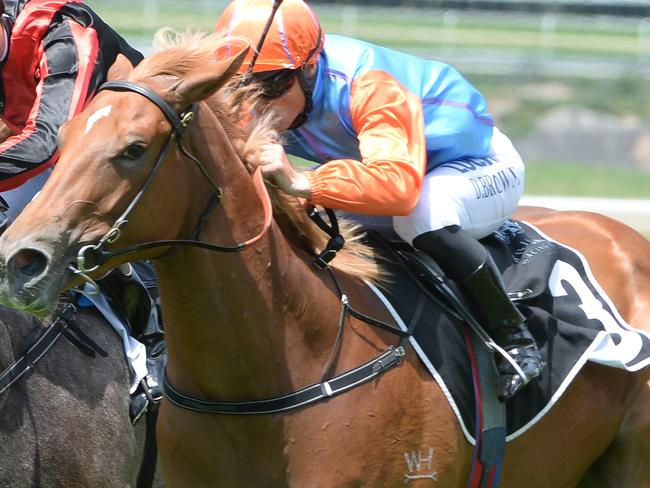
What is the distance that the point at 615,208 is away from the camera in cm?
1292

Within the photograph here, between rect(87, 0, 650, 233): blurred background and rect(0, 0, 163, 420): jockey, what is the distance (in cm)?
898

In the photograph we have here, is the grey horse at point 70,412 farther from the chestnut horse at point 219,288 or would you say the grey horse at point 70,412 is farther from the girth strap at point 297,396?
the girth strap at point 297,396

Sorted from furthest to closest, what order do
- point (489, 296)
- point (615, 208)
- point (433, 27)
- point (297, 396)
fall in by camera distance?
point (433, 27) → point (615, 208) → point (489, 296) → point (297, 396)

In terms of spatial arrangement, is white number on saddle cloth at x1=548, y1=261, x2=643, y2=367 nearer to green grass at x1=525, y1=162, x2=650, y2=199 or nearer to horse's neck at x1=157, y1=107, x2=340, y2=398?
horse's neck at x1=157, y1=107, x2=340, y2=398

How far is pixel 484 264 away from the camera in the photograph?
12.7ft

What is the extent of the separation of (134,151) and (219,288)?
0.52 meters

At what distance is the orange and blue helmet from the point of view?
370 cm

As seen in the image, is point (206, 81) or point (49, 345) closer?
point (206, 81)

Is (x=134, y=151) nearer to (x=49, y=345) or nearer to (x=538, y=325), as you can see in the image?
(x=49, y=345)

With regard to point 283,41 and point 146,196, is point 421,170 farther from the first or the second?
point 146,196

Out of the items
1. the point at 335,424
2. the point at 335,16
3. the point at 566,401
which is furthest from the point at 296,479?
the point at 335,16

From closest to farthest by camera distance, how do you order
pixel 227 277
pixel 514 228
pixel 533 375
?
1. pixel 227 277
2. pixel 533 375
3. pixel 514 228

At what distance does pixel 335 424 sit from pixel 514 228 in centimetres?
129

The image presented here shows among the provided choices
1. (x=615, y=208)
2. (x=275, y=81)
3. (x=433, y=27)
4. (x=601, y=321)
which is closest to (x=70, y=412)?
(x=275, y=81)
